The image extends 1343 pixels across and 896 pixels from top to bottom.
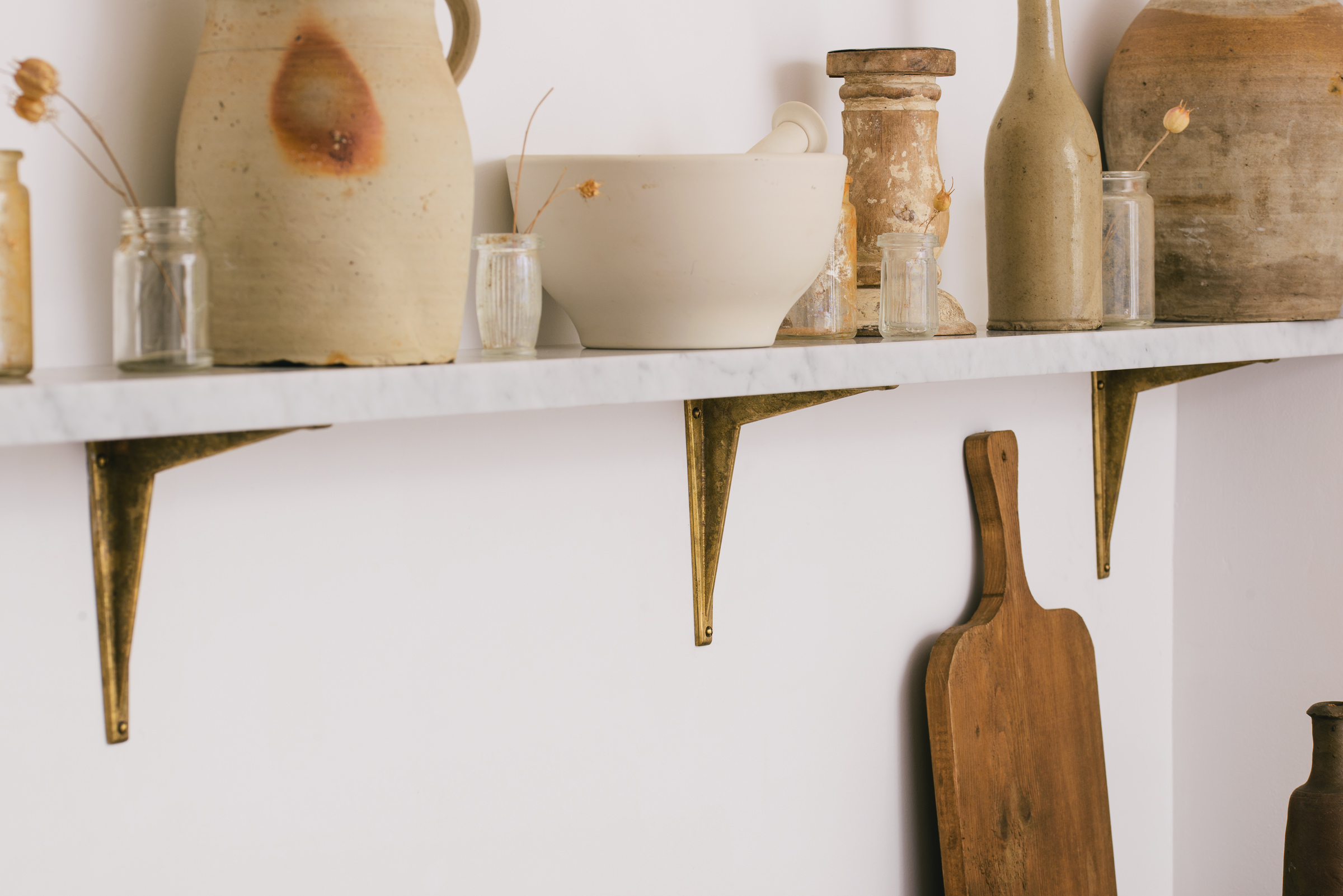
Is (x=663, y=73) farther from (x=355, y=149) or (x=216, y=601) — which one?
(x=216, y=601)

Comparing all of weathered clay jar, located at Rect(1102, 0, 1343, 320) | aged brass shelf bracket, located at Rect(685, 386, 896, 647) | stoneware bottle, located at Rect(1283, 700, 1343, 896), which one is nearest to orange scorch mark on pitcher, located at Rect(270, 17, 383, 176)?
aged brass shelf bracket, located at Rect(685, 386, 896, 647)

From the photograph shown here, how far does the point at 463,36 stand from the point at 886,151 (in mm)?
375

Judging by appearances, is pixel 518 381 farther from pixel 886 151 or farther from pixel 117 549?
pixel 886 151

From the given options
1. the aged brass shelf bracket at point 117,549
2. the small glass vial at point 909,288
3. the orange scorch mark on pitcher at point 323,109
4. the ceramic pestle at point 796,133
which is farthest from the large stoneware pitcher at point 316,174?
the small glass vial at point 909,288

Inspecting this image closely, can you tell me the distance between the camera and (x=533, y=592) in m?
0.93

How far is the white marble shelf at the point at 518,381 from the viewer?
569 mm

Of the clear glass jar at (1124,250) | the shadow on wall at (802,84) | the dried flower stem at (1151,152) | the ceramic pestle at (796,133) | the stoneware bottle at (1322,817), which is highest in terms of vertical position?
the shadow on wall at (802,84)

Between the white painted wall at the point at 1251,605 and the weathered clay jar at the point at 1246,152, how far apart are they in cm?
18

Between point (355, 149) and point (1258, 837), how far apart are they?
1.20 m

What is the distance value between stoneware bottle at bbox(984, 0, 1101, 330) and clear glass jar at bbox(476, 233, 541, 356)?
444mm

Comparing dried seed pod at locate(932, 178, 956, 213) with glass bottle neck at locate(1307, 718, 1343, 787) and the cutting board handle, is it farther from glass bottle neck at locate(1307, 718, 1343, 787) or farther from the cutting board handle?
glass bottle neck at locate(1307, 718, 1343, 787)

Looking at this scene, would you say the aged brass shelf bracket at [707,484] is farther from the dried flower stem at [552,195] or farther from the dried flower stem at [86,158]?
the dried flower stem at [86,158]

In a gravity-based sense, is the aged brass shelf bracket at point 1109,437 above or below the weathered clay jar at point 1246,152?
below

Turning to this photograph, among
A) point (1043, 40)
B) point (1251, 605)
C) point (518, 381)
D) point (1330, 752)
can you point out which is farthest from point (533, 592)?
point (1251, 605)
